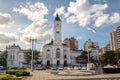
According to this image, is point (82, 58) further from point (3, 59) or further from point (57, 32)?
point (3, 59)

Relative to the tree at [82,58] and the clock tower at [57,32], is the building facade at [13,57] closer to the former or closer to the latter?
the clock tower at [57,32]

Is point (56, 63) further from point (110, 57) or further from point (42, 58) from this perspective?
point (110, 57)

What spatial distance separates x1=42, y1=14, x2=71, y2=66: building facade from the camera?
14025cm

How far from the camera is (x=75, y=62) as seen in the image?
498ft

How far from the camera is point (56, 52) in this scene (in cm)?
14138

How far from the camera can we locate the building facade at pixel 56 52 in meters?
140

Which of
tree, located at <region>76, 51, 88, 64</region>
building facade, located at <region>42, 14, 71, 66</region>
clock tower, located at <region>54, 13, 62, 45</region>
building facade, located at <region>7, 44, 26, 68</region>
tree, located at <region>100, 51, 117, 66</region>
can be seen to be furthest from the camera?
tree, located at <region>76, 51, 88, 64</region>

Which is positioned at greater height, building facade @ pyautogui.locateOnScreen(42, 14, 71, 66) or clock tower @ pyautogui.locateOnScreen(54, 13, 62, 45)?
clock tower @ pyautogui.locateOnScreen(54, 13, 62, 45)

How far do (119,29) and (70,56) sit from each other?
57.5 m

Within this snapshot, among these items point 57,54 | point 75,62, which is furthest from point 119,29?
point 57,54

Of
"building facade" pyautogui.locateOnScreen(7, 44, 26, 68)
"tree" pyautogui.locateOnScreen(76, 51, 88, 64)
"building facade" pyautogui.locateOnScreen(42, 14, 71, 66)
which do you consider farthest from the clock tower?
"building facade" pyautogui.locateOnScreen(7, 44, 26, 68)

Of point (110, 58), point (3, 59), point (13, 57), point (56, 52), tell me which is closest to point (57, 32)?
point (56, 52)

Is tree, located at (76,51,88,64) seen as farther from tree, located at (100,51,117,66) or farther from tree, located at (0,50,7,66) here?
tree, located at (0,50,7,66)

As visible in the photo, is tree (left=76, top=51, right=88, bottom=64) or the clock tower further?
tree (left=76, top=51, right=88, bottom=64)
